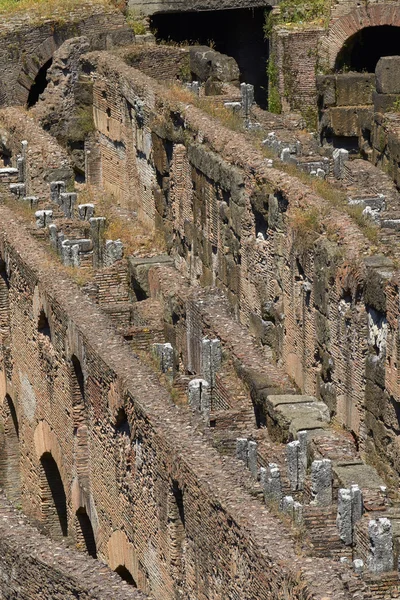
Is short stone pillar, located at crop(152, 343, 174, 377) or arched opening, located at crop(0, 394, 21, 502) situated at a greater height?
short stone pillar, located at crop(152, 343, 174, 377)

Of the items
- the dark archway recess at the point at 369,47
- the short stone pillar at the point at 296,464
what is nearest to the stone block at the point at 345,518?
the short stone pillar at the point at 296,464

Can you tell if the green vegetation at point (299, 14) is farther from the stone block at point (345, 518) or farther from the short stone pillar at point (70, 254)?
the stone block at point (345, 518)

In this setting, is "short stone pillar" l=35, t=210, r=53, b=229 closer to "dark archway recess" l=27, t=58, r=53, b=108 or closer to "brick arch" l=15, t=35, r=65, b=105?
"brick arch" l=15, t=35, r=65, b=105

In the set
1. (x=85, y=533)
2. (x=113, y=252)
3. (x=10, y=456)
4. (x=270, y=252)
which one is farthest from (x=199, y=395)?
(x=113, y=252)

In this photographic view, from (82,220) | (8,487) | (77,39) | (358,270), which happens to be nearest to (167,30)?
(77,39)

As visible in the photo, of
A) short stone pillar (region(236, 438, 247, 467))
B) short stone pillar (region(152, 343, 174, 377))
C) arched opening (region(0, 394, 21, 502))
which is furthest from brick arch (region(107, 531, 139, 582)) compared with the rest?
arched opening (region(0, 394, 21, 502))

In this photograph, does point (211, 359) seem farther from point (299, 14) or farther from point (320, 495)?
point (299, 14)
